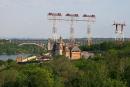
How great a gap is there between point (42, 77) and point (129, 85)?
527 centimetres

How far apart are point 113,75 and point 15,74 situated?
6.72 meters

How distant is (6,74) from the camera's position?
33.6m

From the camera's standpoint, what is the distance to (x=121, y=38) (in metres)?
76.3

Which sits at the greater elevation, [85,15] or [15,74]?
[85,15]

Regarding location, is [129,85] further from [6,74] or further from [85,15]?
[85,15]

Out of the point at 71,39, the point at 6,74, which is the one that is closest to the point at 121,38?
the point at 71,39

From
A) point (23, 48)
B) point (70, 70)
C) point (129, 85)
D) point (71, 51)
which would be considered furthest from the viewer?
point (23, 48)

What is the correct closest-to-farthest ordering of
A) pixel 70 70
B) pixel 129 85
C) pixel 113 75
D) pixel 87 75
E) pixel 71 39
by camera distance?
1. pixel 87 75
2. pixel 129 85
3. pixel 113 75
4. pixel 70 70
5. pixel 71 39

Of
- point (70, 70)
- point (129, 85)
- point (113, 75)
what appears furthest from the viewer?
point (70, 70)

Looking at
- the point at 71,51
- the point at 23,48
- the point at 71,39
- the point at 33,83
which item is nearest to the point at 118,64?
the point at 33,83

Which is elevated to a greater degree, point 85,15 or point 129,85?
point 85,15

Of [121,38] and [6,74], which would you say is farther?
[121,38]

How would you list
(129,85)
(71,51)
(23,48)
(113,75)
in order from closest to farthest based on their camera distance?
(129,85) → (113,75) → (71,51) → (23,48)

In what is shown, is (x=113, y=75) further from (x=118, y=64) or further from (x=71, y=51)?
(x=71, y=51)
